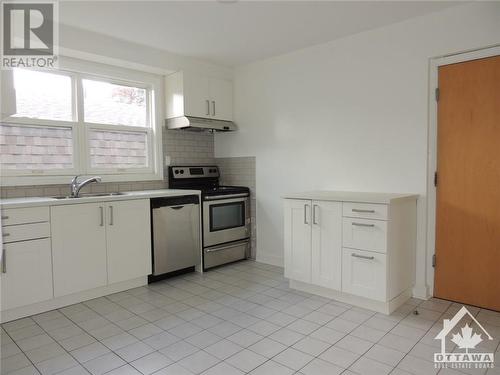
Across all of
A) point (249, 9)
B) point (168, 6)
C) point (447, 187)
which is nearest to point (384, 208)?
point (447, 187)

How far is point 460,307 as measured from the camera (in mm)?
2834

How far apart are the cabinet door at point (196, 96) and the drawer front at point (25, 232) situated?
1.93 metres

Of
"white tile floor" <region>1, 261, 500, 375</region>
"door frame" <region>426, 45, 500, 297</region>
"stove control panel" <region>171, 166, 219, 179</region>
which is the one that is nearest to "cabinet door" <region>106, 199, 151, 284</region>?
"white tile floor" <region>1, 261, 500, 375</region>

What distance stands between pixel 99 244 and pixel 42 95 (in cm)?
155

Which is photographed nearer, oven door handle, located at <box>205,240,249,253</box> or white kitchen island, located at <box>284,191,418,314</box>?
white kitchen island, located at <box>284,191,418,314</box>

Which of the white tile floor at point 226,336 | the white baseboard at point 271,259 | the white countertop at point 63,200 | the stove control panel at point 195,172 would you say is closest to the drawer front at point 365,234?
the white tile floor at point 226,336

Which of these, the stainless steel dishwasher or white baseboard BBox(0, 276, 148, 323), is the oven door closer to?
the stainless steel dishwasher

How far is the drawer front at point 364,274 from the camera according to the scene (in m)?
2.70

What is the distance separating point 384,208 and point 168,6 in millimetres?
2323

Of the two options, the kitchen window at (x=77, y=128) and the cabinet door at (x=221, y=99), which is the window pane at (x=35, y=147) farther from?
the cabinet door at (x=221, y=99)

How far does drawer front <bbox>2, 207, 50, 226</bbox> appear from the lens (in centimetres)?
257

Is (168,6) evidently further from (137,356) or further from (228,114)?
(137,356)

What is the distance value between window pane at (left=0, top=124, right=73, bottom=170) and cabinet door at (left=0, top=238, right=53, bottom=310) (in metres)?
0.88

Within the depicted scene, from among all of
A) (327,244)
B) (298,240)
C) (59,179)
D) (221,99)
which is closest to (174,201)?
(59,179)
